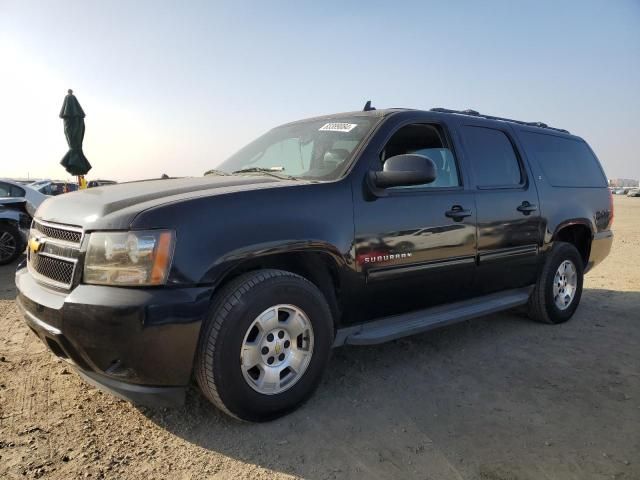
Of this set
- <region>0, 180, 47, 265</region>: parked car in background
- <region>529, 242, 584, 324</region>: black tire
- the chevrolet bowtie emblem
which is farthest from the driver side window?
<region>0, 180, 47, 265</region>: parked car in background

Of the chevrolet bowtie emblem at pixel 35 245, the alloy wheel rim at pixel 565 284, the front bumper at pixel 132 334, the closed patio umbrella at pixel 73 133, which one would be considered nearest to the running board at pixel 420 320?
the alloy wheel rim at pixel 565 284

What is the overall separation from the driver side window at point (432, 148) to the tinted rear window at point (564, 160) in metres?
1.24

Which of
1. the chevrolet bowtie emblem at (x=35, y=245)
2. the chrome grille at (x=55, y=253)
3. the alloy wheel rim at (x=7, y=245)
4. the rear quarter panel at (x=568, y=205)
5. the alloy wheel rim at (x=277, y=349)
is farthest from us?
the alloy wheel rim at (x=7, y=245)

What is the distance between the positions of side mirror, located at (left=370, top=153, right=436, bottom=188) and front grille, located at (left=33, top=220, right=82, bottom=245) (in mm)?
1765

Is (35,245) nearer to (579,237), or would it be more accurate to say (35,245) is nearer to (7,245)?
(579,237)

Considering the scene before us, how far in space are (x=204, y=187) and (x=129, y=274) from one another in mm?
780

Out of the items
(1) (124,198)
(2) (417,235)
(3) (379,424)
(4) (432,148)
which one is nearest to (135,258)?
(1) (124,198)

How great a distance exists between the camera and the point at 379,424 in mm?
2725

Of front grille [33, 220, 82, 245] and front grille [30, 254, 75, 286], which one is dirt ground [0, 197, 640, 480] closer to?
front grille [30, 254, 75, 286]

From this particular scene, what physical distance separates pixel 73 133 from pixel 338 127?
6.92 metres

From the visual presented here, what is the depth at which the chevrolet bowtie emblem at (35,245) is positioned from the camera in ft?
9.06

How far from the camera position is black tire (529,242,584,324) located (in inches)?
180

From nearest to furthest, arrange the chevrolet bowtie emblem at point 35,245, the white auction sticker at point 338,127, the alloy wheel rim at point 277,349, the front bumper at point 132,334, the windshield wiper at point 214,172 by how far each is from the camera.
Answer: the front bumper at point 132,334
the alloy wheel rim at point 277,349
the chevrolet bowtie emblem at point 35,245
the white auction sticker at point 338,127
the windshield wiper at point 214,172

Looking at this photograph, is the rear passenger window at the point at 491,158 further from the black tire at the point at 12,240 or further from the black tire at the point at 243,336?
the black tire at the point at 12,240
